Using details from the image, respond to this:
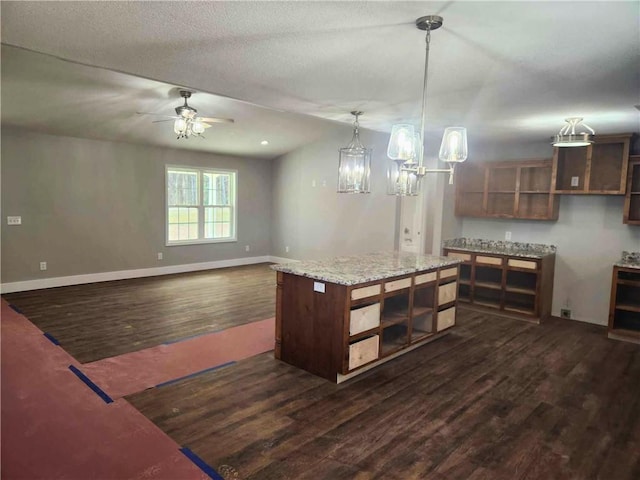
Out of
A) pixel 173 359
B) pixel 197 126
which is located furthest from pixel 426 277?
pixel 197 126

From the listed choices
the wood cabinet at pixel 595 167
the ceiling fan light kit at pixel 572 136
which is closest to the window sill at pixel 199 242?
the wood cabinet at pixel 595 167

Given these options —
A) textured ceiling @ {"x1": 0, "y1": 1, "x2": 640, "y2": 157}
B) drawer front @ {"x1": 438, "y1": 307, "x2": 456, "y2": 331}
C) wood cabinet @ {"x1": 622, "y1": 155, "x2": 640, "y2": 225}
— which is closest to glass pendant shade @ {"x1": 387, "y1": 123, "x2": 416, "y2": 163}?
textured ceiling @ {"x1": 0, "y1": 1, "x2": 640, "y2": 157}

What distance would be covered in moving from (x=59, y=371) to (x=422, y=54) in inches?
142

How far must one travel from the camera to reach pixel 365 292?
3264 mm

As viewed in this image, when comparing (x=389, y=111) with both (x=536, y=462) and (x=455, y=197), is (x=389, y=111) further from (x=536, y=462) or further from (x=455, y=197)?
(x=536, y=462)

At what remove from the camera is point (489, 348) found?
416cm

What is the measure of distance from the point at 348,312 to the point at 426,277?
3.83ft

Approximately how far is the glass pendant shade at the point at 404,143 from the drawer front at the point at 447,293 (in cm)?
192

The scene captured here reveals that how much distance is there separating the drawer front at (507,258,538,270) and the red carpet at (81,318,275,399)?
3107mm

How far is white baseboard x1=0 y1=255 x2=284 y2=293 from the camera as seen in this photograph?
19.3 feet

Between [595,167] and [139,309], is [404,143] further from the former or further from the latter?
[139,309]

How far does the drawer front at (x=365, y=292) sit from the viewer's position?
317cm

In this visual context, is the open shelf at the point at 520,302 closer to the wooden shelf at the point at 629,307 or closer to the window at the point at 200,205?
the wooden shelf at the point at 629,307

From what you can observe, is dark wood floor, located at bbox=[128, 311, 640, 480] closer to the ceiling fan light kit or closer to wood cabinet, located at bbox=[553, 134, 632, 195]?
wood cabinet, located at bbox=[553, 134, 632, 195]
